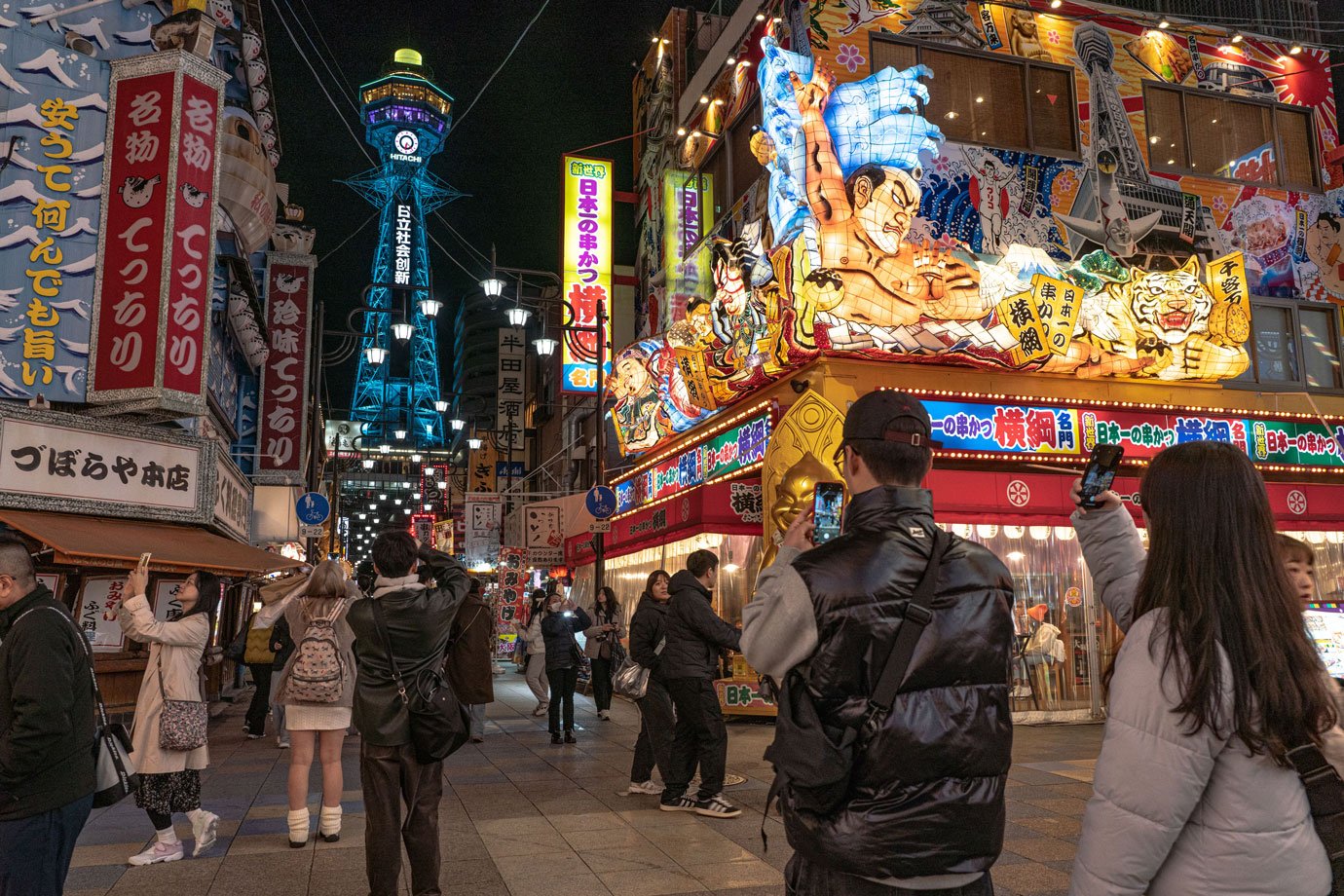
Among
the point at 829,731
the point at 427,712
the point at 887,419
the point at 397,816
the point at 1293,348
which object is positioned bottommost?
the point at 397,816

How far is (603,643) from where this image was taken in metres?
16.2

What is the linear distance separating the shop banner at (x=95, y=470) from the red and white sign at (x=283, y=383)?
8.86 meters

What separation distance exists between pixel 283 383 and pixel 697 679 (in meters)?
17.7

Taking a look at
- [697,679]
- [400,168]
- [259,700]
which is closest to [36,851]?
[697,679]

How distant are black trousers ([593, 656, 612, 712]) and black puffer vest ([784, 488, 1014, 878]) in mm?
13902

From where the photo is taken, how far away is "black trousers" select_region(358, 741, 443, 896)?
5516mm

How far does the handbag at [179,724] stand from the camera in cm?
714

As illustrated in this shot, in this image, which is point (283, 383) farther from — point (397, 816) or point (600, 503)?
point (397, 816)

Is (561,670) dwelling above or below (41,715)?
below

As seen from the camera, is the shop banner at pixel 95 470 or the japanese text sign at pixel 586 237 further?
the japanese text sign at pixel 586 237

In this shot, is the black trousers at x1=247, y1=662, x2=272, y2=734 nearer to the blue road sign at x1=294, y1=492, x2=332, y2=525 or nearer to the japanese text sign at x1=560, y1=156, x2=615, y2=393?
the blue road sign at x1=294, y1=492, x2=332, y2=525

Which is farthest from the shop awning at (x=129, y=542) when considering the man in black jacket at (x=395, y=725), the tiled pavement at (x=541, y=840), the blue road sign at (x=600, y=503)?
the man in black jacket at (x=395, y=725)

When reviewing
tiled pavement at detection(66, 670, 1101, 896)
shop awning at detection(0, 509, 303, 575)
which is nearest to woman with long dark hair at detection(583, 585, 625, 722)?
tiled pavement at detection(66, 670, 1101, 896)

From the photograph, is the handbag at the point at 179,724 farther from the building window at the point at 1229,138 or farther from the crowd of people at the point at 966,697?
A: the building window at the point at 1229,138
